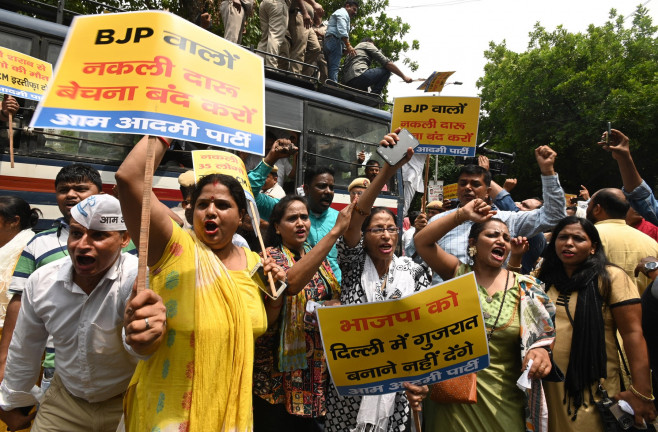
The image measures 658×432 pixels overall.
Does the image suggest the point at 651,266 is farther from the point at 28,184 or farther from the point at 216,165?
the point at 28,184

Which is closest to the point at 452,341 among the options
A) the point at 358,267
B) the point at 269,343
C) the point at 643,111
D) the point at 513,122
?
the point at 358,267

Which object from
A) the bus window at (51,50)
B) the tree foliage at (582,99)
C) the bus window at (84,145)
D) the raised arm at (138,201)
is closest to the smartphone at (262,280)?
the raised arm at (138,201)

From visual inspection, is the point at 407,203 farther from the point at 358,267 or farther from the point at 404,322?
the point at 404,322

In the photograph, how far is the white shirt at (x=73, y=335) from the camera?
7.21ft

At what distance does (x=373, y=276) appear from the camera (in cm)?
302

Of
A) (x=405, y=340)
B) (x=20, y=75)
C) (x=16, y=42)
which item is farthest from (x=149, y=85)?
(x=16, y=42)

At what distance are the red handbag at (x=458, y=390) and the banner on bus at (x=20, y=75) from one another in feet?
13.7

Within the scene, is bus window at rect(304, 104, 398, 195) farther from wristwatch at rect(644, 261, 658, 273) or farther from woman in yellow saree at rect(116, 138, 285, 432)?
woman in yellow saree at rect(116, 138, 285, 432)

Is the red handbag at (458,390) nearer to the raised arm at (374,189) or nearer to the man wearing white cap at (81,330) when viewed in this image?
the raised arm at (374,189)

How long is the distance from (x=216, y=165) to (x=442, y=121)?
306 cm

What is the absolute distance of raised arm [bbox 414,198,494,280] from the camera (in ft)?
9.21

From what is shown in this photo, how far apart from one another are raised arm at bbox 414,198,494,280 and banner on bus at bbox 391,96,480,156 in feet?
7.98

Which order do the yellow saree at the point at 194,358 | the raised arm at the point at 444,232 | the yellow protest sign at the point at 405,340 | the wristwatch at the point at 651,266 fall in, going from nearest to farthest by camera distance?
the yellow saree at the point at 194,358
the yellow protest sign at the point at 405,340
the raised arm at the point at 444,232
the wristwatch at the point at 651,266

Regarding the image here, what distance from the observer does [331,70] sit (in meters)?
8.67
